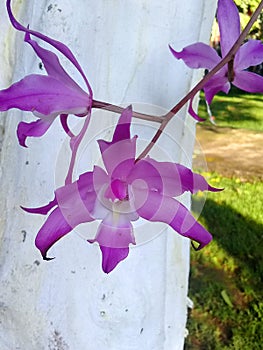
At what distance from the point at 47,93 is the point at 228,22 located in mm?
154

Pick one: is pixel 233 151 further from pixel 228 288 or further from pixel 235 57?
pixel 235 57

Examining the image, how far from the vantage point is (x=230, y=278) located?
6.95 ft

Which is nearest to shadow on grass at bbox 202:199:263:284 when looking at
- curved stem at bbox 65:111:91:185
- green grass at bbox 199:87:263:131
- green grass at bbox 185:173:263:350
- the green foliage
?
green grass at bbox 185:173:263:350

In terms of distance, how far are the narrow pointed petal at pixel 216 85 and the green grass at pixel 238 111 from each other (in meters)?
3.75

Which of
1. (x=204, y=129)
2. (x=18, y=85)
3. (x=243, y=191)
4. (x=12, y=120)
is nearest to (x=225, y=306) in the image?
(x=243, y=191)

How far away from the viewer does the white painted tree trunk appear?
64 cm

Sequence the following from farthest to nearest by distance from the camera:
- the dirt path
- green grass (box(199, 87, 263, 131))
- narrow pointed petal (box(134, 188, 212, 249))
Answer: green grass (box(199, 87, 263, 131)) → the dirt path → narrow pointed petal (box(134, 188, 212, 249))

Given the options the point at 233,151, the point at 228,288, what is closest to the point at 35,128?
the point at 228,288

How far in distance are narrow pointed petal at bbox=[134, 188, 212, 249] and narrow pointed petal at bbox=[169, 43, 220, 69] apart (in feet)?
0.49

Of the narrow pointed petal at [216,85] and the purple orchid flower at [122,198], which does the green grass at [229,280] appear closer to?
the narrow pointed petal at [216,85]

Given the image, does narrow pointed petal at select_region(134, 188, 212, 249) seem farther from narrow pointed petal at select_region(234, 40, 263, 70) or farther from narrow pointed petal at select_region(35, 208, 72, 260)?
narrow pointed petal at select_region(234, 40, 263, 70)

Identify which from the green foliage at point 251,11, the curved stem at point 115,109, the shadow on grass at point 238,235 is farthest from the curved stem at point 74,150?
the shadow on grass at point 238,235

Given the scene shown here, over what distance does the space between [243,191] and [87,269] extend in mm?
2348

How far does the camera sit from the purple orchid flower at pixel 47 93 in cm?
36
